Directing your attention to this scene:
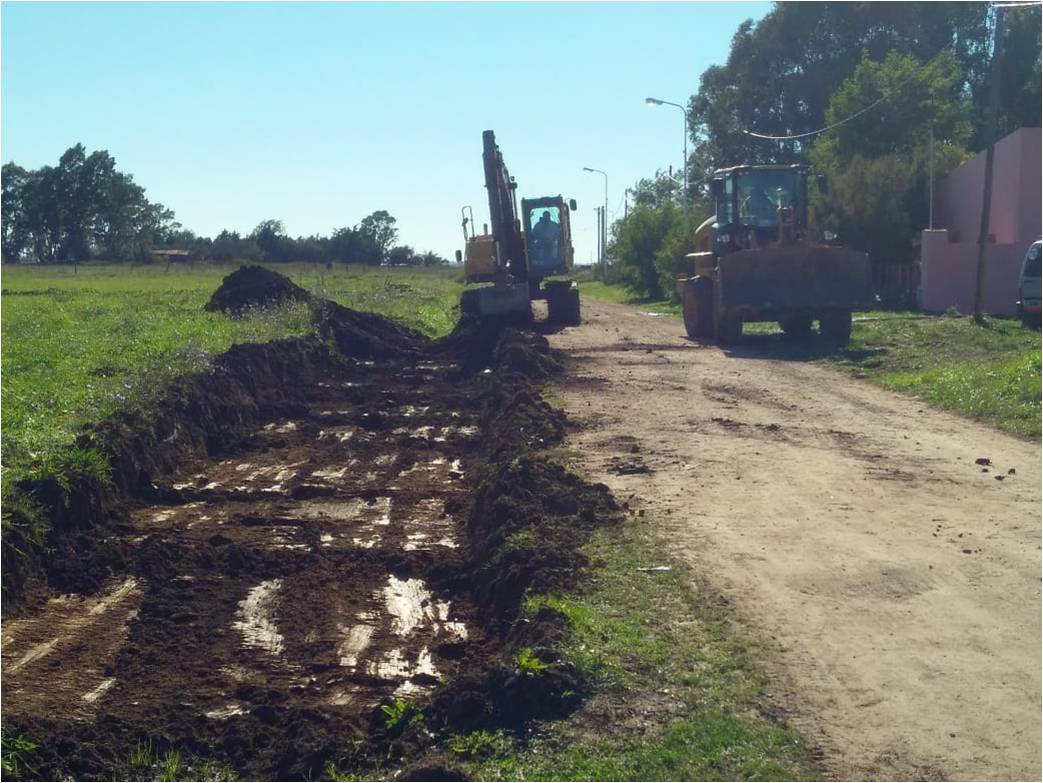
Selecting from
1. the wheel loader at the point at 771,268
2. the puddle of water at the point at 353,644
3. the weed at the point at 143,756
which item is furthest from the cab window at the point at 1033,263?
the weed at the point at 143,756

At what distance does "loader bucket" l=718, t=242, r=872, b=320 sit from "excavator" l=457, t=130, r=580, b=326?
20.7 feet

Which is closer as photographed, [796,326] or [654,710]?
[654,710]

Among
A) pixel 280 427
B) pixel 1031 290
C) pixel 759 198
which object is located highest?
pixel 759 198

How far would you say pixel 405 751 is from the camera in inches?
229

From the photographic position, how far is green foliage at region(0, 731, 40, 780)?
19.2 feet

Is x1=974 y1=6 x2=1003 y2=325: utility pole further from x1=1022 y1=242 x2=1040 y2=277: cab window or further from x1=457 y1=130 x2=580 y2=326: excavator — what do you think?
x1=457 y1=130 x2=580 y2=326: excavator

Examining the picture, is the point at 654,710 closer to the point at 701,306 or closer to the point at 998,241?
the point at 701,306

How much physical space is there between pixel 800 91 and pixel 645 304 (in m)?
21.3

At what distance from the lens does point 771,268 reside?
23.1m

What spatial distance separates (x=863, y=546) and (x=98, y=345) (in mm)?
14522

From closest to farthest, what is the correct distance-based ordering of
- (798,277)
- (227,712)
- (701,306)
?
(227,712)
(798,277)
(701,306)

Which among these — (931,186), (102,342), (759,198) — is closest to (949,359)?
(759,198)

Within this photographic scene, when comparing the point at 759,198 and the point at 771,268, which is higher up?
the point at 759,198

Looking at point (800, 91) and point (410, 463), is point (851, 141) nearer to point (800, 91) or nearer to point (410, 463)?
point (800, 91)
